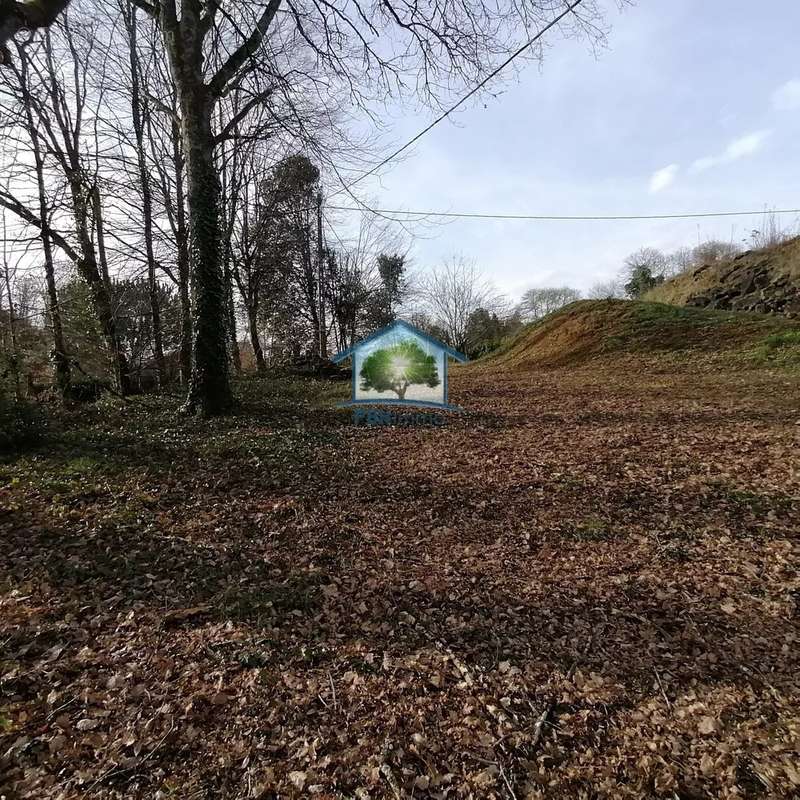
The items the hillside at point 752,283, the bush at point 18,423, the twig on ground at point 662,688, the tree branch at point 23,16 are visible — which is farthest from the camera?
the hillside at point 752,283

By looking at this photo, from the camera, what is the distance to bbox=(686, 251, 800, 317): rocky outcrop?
13.7m

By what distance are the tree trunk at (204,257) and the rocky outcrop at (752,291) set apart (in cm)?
1509

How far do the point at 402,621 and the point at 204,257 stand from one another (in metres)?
5.76

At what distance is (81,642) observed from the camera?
7.57 ft

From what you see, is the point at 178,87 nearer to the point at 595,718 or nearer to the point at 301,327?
the point at 595,718

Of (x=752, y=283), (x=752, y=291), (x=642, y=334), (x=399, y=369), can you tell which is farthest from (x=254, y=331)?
(x=752, y=283)

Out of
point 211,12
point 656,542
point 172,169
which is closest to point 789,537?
point 656,542

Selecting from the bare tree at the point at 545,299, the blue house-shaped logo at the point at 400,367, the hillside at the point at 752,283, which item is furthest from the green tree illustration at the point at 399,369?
the bare tree at the point at 545,299

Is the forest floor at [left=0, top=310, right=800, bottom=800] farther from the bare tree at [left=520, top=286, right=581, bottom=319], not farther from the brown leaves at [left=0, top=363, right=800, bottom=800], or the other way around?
the bare tree at [left=520, top=286, right=581, bottom=319]

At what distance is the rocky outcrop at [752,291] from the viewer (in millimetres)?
13672

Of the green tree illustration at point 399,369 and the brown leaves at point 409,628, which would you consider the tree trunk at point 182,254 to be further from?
the brown leaves at point 409,628

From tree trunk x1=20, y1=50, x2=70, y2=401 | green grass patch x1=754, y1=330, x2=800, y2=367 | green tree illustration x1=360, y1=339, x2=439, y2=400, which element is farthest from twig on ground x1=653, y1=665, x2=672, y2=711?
green grass patch x1=754, y1=330, x2=800, y2=367

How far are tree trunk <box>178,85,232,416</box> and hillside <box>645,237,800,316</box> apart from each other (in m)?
15.2

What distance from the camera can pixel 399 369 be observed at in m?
7.00
